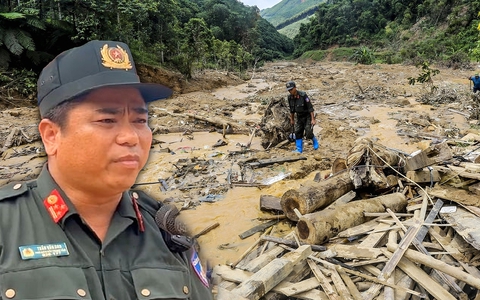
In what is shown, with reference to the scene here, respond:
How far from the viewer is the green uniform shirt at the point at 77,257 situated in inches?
42.8

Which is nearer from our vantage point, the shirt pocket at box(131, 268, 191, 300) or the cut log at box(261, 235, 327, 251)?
the shirt pocket at box(131, 268, 191, 300)

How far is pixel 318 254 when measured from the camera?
420 cm

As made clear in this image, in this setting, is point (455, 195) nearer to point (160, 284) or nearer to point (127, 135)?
point (160, 284)

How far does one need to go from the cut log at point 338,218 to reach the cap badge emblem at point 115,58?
3747mm

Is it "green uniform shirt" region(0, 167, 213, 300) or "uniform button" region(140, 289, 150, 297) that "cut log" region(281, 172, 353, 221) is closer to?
"green uniform shirt" region(0, 167, 213, 300)

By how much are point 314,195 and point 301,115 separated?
463 centimetres

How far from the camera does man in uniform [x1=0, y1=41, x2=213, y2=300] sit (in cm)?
113

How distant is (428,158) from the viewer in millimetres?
5734

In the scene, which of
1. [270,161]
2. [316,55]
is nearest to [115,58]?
[270,161]

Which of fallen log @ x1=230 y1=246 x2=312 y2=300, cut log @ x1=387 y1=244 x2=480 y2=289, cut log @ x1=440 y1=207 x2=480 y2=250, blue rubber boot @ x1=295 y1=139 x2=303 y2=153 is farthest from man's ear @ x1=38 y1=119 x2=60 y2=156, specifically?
blue rubber boot @ x1=295 y1=139 x2=303 y2=153

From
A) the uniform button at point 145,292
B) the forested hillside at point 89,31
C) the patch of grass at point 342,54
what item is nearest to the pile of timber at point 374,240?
the uniform button at point 145,292

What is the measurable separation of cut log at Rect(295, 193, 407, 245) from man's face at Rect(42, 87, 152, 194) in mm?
3689

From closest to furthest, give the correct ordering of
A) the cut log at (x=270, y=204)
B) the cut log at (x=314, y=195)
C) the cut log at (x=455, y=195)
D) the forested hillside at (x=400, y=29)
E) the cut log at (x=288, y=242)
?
the cut log at (x=288, y=242)
the cut log at (x=455, y=195)
the cut log at (x=314, y=195)
the cut log at (x=270, y=204)
the forested hillside at (x=400, y=29)

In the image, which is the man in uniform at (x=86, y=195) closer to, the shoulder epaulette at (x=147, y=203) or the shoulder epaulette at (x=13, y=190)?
the shoulder epaulette at (x=13, y=190)
